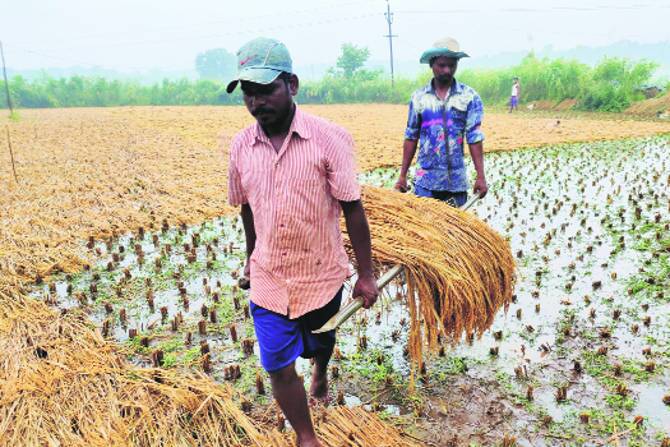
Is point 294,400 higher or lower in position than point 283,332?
lower

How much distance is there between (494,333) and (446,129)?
1.38 metres

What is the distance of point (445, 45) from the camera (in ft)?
10.3

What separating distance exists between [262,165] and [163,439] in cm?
138

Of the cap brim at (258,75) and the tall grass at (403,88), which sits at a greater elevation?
the tall grass at (403,88)

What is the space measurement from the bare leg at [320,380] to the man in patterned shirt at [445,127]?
1407mm

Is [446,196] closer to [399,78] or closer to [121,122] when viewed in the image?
[121,122]

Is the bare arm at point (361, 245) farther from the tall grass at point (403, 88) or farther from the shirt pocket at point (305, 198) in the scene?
the tall grass at point (403, 88)

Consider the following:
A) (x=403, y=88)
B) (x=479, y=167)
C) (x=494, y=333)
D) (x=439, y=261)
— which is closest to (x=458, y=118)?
(x=479, y=167)

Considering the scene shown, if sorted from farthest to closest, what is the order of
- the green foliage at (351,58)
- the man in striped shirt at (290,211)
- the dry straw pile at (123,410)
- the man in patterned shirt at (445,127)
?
1. the green foliage at (351,58)
2. the man in patterned shirt at (445,127)
3. the dry straw pile at (123,410)
4. the man in striped shirt at (290,211)

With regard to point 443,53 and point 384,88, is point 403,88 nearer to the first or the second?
point 384,88

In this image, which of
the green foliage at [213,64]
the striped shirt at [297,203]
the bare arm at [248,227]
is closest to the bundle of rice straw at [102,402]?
the bare arm at [248,227]

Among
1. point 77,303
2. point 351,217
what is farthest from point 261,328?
point 77,303

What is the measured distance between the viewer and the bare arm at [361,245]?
76.4 inches

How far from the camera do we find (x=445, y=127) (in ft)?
10.8
